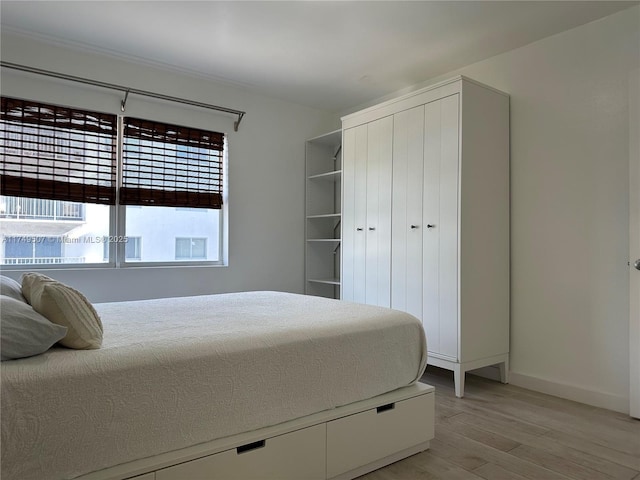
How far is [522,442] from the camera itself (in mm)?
2227

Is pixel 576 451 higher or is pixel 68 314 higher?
pixel 68 314

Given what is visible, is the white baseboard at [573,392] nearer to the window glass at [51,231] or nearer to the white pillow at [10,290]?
the white pillow at [10,290]

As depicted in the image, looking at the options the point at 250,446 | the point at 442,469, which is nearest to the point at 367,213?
the point at 442,469

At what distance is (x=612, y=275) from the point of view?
2732mm

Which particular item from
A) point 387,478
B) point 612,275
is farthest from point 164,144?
point 612,275

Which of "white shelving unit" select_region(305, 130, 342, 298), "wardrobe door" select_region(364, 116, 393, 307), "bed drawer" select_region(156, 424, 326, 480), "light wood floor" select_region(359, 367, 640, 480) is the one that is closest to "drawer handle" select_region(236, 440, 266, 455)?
"bed drawer" select_region(156, 424, 326, 480)

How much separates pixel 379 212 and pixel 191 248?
5.69ft

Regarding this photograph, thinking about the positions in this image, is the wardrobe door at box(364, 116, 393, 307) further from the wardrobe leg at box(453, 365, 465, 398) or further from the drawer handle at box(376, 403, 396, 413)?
the drawer handle at box(376, 403, 396, 413)

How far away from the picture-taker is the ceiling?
2.71m

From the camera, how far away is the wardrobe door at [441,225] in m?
3.00

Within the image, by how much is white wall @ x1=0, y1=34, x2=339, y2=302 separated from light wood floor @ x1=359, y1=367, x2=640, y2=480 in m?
2.16

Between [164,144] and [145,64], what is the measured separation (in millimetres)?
655

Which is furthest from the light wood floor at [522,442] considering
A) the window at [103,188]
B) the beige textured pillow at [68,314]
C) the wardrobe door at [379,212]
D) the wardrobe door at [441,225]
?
the window at [103,188]

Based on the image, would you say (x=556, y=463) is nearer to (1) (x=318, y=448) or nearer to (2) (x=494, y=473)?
(2) (x=494, y=473)
